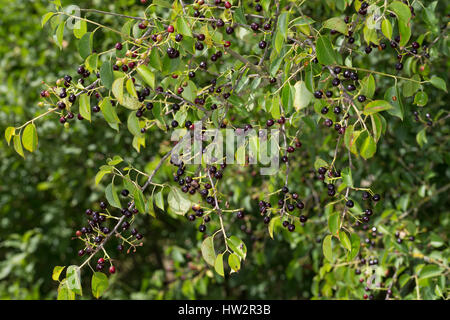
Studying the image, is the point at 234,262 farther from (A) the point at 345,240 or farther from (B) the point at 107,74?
(B) the point at 107,74

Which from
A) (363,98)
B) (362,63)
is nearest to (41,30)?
(362,63)

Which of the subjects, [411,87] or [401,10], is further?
[411,87]

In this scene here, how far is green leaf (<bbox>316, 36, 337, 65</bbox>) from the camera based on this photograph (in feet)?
4.43

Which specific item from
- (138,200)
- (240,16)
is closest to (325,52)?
(240,16)

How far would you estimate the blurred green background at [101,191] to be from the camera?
2629 mm

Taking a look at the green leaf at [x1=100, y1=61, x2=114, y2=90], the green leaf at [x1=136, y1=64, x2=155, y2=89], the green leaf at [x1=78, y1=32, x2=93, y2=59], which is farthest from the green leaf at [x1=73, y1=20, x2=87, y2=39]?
the green leaf at [x1=136, y1=64, x2=155, y2=89]

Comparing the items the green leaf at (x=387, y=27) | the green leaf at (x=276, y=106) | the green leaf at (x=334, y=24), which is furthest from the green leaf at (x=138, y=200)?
the green leaf at (x=387, y=27)

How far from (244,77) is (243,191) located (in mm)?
1220

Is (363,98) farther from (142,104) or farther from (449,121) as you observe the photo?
(449,121)

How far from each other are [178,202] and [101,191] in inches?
81.5

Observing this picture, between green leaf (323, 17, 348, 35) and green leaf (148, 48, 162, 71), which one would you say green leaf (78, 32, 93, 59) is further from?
green leaf (323, 17, 348, 35)

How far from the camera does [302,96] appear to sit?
1.39 m

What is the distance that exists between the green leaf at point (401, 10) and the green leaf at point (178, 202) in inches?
32.8

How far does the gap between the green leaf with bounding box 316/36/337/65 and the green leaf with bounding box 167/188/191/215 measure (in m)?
0.61
